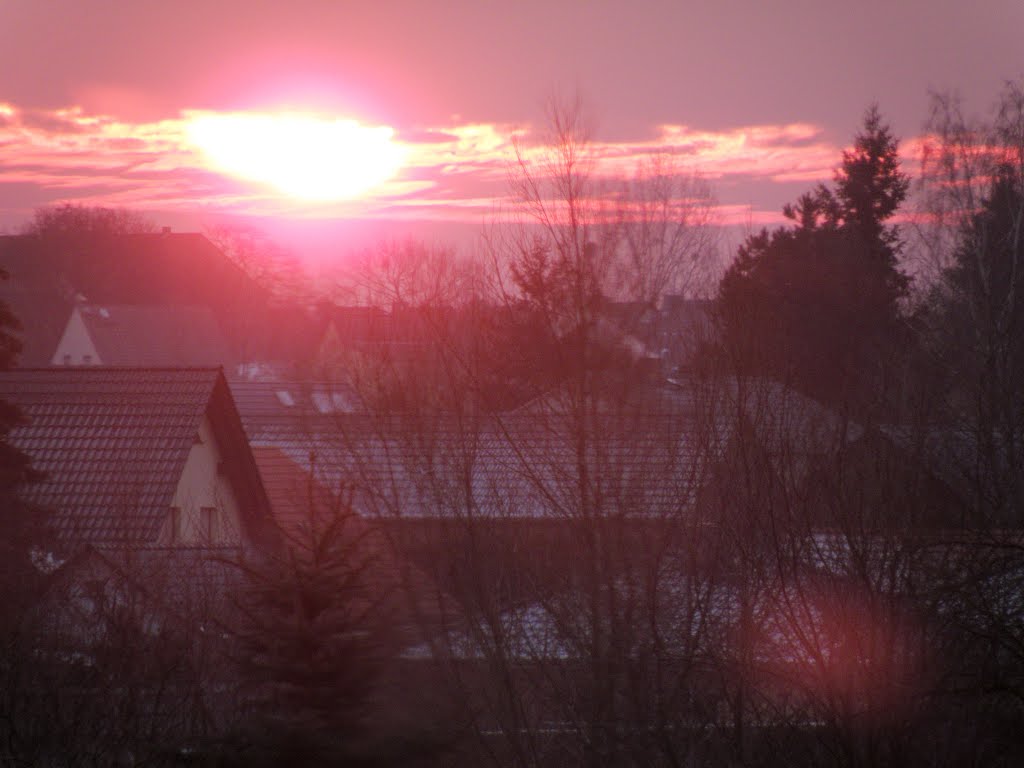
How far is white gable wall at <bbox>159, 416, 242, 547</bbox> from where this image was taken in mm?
16453

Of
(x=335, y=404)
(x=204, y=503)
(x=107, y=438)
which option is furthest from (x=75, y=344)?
(x=335, y=404)

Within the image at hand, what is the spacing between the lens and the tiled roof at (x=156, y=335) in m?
44.4

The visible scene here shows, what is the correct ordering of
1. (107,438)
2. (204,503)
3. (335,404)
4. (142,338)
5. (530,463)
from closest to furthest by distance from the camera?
1. (530,463)
2. (335,404)
3. (107,438)
4. (204,503)
5. (142,338)

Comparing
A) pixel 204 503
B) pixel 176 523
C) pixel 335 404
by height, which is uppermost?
pixel 335 404

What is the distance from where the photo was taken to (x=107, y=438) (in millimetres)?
18828

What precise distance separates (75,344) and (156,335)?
3.14 m

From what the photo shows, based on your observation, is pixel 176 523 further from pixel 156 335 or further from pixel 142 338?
pixel 142 338

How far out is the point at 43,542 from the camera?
13531 mm

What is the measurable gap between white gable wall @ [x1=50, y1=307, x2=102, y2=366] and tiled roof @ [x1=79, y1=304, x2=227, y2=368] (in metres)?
0.26

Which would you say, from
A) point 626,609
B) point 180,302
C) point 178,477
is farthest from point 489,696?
point 180,302

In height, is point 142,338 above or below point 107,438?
below

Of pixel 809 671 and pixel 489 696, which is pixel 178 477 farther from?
pixel 809 671

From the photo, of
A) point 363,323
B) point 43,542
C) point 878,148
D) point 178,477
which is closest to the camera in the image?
point 43,542

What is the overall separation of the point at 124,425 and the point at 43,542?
5.71 meters
